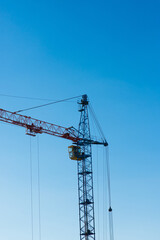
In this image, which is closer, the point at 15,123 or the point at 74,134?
the point at 15,123

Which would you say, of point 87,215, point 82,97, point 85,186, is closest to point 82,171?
point 85,186

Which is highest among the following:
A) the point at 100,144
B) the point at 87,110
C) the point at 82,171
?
the point at 87,110

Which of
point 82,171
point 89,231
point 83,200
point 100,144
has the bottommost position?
point 89,231

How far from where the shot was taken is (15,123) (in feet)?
363

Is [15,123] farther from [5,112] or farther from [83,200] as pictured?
[83,200]

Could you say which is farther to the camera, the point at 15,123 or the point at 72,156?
the point at 72,156

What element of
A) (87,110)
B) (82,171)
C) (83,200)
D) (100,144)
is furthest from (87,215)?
(87,110)

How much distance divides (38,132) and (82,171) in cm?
1576

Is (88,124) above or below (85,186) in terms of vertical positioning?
above

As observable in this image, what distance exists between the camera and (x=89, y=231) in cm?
11494

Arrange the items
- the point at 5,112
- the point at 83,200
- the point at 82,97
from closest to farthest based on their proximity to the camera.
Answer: the point at 5,112 < the point at 83,200 < the point at 82,97

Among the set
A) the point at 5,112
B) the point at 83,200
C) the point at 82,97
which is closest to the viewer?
the point at 5,112

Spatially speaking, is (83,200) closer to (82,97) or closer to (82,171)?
(82,171)

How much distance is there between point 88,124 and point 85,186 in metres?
17.3
